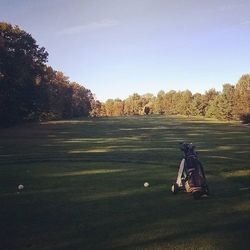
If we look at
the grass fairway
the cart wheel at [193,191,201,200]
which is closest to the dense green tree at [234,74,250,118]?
the grass fairway

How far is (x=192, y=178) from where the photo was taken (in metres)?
14.8

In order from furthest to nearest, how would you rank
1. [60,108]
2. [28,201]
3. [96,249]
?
[60,108] < [28,201] < [96,249]

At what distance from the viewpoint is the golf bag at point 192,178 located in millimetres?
14656

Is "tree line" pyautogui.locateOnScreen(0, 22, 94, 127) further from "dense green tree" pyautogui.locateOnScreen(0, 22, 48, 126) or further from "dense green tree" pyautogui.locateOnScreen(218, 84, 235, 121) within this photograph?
"dense green tree" pyautogui.locateOnScreen(218, 84, 235, 121)

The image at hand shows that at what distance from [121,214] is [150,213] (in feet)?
3.17

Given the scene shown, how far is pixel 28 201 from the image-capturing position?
1452 cm

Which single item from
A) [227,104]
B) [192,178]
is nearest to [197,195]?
[192,178]

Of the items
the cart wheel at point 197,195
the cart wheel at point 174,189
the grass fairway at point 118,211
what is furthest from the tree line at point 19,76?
the cart wheel at point 197,195

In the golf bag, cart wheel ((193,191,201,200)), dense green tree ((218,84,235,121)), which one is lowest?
cart wheel ((193,191,201,200))

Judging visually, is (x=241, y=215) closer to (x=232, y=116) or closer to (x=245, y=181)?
(x=245, y=181)

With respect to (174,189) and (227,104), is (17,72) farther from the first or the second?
(227,104)

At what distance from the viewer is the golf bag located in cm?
1466

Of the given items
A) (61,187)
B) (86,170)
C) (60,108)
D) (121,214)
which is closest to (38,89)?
(60,108)

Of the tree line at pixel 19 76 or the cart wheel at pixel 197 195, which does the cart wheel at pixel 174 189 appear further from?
the tree line at pixel 19 76
